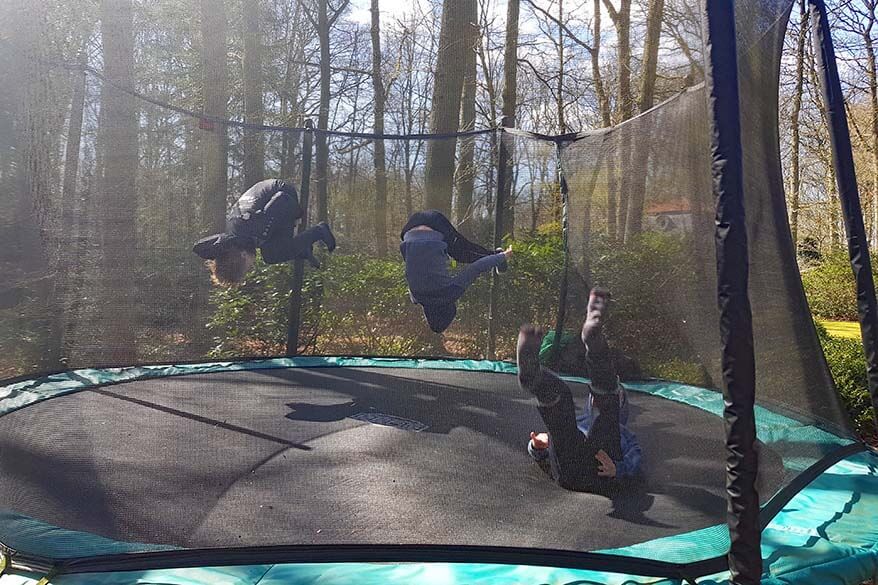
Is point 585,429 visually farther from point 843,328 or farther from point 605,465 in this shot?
point 843,328

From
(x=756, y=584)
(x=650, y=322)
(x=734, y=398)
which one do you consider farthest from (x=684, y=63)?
(x=756, y=584)

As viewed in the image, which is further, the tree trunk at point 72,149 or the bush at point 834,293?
the bush at point 834,293

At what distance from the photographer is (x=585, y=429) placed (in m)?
1.72

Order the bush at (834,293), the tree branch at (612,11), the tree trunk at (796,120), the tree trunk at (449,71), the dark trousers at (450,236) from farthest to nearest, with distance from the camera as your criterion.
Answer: the bush at (834,293), the tree trunk at (796,120), the tree trunk at (449,71), the tree branch at (612,11), the dark trousers at (450,236)

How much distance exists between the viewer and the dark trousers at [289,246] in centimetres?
264

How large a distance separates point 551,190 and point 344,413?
1.22 meters

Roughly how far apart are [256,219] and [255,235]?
2.4 inches

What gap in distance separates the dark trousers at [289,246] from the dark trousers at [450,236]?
0.44 m

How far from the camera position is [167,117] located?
2189 millimetres

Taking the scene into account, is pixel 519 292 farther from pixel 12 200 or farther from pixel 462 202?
pixel 12 200

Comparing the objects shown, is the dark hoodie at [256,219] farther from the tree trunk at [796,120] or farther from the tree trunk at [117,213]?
the tree trunk at [796,120]

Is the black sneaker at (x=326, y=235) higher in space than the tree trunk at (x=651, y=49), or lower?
lower

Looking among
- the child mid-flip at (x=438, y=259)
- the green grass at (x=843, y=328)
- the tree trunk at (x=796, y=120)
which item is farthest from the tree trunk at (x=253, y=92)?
the green grass at (x=843, y=328)

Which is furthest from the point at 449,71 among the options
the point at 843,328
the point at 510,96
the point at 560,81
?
the point at 843,328
